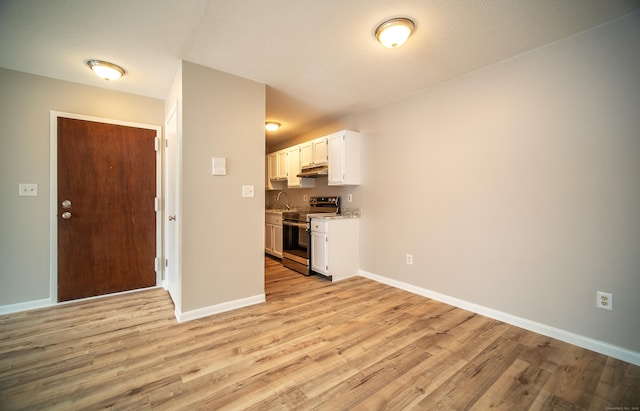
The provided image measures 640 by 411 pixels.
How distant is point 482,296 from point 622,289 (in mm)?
964

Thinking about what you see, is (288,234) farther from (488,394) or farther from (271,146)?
(488,394)

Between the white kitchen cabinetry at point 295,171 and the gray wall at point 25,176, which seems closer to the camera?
the gray wall at point 25,176

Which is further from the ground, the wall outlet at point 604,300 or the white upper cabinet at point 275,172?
the white upper cabinet at point 275,172

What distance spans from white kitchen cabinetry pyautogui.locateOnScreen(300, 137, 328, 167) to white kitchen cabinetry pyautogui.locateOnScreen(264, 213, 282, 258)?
109 cm

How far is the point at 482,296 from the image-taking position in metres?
2.57

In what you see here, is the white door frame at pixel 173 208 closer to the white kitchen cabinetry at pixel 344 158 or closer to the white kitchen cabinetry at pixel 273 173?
the white kitchen cabinetry at pixel 344 158

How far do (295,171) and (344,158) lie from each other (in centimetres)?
132

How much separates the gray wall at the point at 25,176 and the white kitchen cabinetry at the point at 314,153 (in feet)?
9.85

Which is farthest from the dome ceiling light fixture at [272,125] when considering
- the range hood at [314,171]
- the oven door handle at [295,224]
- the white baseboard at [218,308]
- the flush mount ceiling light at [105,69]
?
the white baseboard at [218,308]

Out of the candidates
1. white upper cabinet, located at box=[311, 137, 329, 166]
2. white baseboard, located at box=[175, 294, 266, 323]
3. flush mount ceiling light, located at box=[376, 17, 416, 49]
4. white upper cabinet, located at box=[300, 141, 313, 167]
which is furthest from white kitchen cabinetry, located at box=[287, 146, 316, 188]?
flush mount ceiling light, located at box=[376, 17, 416, 49]

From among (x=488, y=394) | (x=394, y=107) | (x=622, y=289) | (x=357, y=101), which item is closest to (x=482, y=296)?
(x=622, y=289)

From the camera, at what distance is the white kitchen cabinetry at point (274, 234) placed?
15.3ft

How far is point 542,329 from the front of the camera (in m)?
2.18

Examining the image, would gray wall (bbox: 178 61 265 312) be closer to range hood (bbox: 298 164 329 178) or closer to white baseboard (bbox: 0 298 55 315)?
range hood (bbox: 298 164 329 178)
